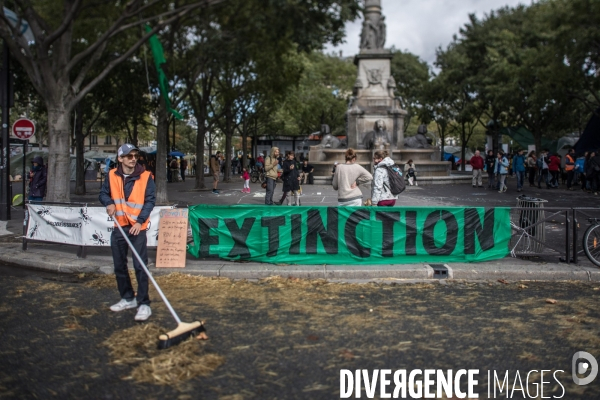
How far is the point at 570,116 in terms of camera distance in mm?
40438

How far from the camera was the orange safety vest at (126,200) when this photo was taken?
6.47 metres

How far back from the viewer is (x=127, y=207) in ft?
21.2

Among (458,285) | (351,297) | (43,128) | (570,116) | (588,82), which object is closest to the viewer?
(351,297)

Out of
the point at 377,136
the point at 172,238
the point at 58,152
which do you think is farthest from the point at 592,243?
the point at 377,136

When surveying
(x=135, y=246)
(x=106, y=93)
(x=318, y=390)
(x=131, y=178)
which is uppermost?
(x=106, y=93)

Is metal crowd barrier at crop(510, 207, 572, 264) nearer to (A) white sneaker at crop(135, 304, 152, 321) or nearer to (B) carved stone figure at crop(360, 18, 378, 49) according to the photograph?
(A) white sneaker at crop(135, 304, 152, 321)

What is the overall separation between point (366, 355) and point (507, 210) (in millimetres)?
5534

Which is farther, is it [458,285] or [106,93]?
[106,93]

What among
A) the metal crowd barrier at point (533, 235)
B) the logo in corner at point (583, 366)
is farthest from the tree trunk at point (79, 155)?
the logo in corner at point (583, 366)

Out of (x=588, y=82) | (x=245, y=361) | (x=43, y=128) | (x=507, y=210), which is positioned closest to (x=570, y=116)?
(x=588, y=82)

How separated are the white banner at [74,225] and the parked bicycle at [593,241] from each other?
667 cm

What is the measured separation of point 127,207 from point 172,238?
2793mm

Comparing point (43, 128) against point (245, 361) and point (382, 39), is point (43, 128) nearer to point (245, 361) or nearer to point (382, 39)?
point (382, 39)

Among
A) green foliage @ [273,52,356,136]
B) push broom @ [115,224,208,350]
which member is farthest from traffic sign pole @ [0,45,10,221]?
green foliage @ [273,52,356,136]
